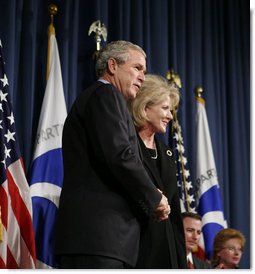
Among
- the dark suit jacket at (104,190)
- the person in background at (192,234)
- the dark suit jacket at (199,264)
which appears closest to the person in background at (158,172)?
the dark suit jacket at (104,190)

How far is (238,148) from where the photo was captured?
570 centimetres

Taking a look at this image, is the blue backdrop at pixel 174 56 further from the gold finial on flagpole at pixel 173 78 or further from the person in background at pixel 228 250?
the person in background at pixel 228 250

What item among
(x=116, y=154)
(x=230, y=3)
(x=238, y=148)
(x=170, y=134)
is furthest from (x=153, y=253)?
(x=230, y=3)

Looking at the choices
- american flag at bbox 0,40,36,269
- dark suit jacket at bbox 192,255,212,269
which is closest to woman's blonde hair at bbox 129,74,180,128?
american flag at bbox 0,40,36,269

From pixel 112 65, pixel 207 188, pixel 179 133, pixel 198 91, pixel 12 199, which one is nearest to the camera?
pixel 112 65

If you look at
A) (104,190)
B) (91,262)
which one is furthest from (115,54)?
(91,262)

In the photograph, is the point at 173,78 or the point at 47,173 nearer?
the point at 47,173

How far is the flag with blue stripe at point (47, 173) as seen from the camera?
389 cm

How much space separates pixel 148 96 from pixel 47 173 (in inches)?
46.4

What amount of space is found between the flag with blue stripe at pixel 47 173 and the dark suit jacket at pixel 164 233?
4.14 feet

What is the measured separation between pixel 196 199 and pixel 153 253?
2.67 meters

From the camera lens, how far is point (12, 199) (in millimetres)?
3623

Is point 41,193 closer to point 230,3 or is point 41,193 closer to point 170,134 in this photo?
point 170,134

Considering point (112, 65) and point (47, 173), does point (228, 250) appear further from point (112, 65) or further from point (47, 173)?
point (112, 65)
